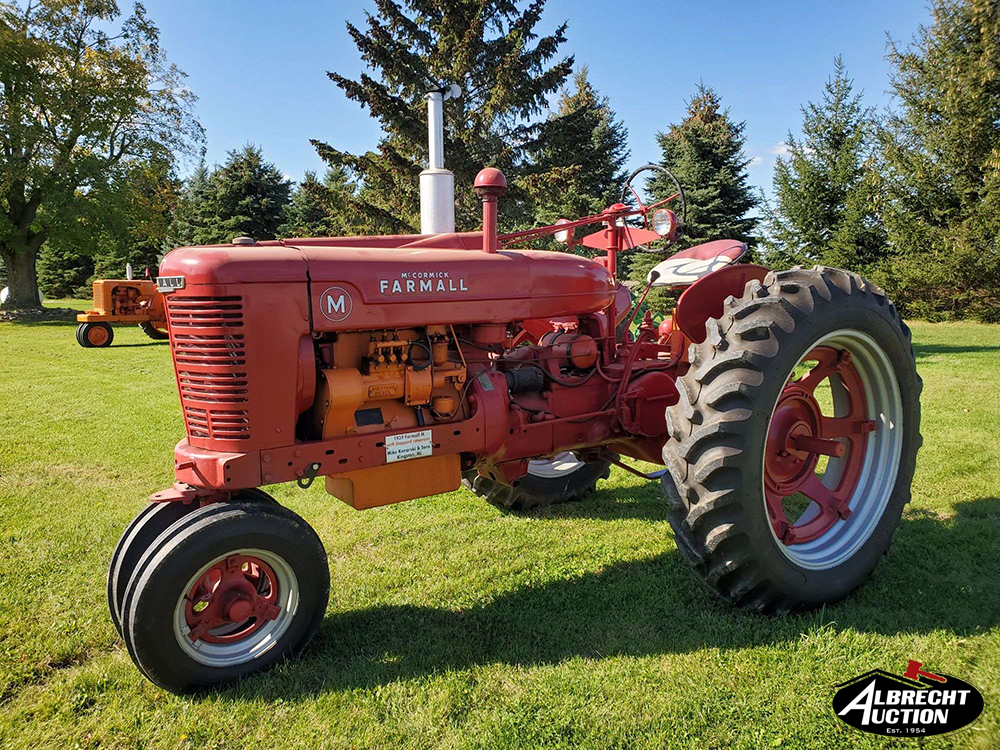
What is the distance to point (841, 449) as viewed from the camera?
3256 millimetres

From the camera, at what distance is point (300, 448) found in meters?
2.74

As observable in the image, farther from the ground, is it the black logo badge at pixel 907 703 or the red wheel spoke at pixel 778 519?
the red wheel spoke at pixel 778 519

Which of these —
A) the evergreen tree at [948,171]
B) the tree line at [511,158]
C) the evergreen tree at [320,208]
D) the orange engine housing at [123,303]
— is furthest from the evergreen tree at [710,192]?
the orange engine housing at [123,303]

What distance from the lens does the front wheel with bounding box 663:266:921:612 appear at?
2.81 meters

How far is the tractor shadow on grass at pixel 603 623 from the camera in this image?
8.98ft

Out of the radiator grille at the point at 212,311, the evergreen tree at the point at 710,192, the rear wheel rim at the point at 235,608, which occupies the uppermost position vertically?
the evergreen tree at the point at 710,192

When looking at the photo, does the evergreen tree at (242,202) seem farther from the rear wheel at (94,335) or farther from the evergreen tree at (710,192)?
the evergreen tree at (710,192)

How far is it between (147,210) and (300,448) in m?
24.6

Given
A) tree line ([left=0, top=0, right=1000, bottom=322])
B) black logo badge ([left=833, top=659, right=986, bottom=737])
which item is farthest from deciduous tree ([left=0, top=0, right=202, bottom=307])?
black logo badge ([left=833, top=659, right=986, bottom=737])

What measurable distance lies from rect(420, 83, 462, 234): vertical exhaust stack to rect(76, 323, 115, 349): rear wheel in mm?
→ 13503

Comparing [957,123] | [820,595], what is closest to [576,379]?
[820,595]

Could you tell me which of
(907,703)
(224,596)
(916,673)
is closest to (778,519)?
(916,673)

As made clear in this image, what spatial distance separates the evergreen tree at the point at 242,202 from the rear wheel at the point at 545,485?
23479 mm

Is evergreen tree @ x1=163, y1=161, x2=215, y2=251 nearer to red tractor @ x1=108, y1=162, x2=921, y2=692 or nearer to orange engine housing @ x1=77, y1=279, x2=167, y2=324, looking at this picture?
orange engine housing @ x1=77, y1=279, x2=167, y2=324
